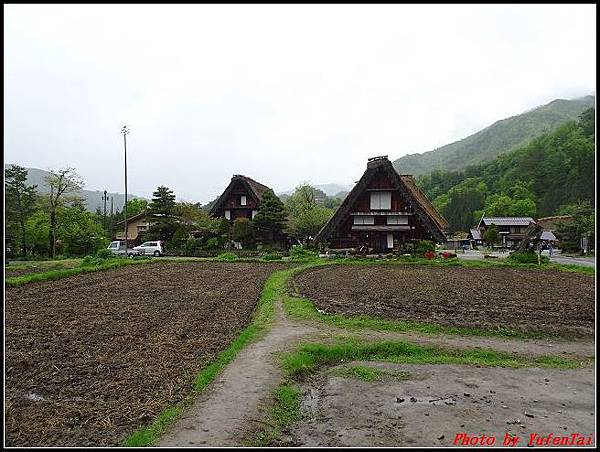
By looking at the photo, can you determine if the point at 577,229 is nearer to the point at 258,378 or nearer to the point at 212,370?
the point at 258,378

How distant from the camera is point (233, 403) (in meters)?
4.41

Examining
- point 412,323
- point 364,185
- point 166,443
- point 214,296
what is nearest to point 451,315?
point 412,323

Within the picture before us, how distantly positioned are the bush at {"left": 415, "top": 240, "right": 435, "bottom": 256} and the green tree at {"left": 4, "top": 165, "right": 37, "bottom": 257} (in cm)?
2436

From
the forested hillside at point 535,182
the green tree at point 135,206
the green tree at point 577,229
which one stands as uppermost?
the forested hillside at point 535,182

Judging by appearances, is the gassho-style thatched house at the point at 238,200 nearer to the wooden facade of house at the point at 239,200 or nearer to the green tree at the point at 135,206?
the wooden facade of house at the point at 239,200

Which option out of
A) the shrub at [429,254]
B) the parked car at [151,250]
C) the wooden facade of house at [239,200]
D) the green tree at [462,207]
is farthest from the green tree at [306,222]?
the green tree at [462,207]

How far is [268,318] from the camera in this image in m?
8.74

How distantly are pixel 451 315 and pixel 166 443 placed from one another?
6603 millimetres

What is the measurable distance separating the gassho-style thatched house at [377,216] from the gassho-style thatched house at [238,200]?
10.8 metres

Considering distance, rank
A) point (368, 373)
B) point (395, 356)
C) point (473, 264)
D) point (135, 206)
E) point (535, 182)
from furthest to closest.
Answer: point (535, 182)
point (135, 206)
point (473, 264)
point (395, 356)
point (368, 373)

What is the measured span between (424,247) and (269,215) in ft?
38.1

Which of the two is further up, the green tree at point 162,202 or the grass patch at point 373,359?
the green tree at point 162,202

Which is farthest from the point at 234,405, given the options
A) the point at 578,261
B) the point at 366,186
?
the point at 578,261

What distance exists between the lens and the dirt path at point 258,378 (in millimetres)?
3731
